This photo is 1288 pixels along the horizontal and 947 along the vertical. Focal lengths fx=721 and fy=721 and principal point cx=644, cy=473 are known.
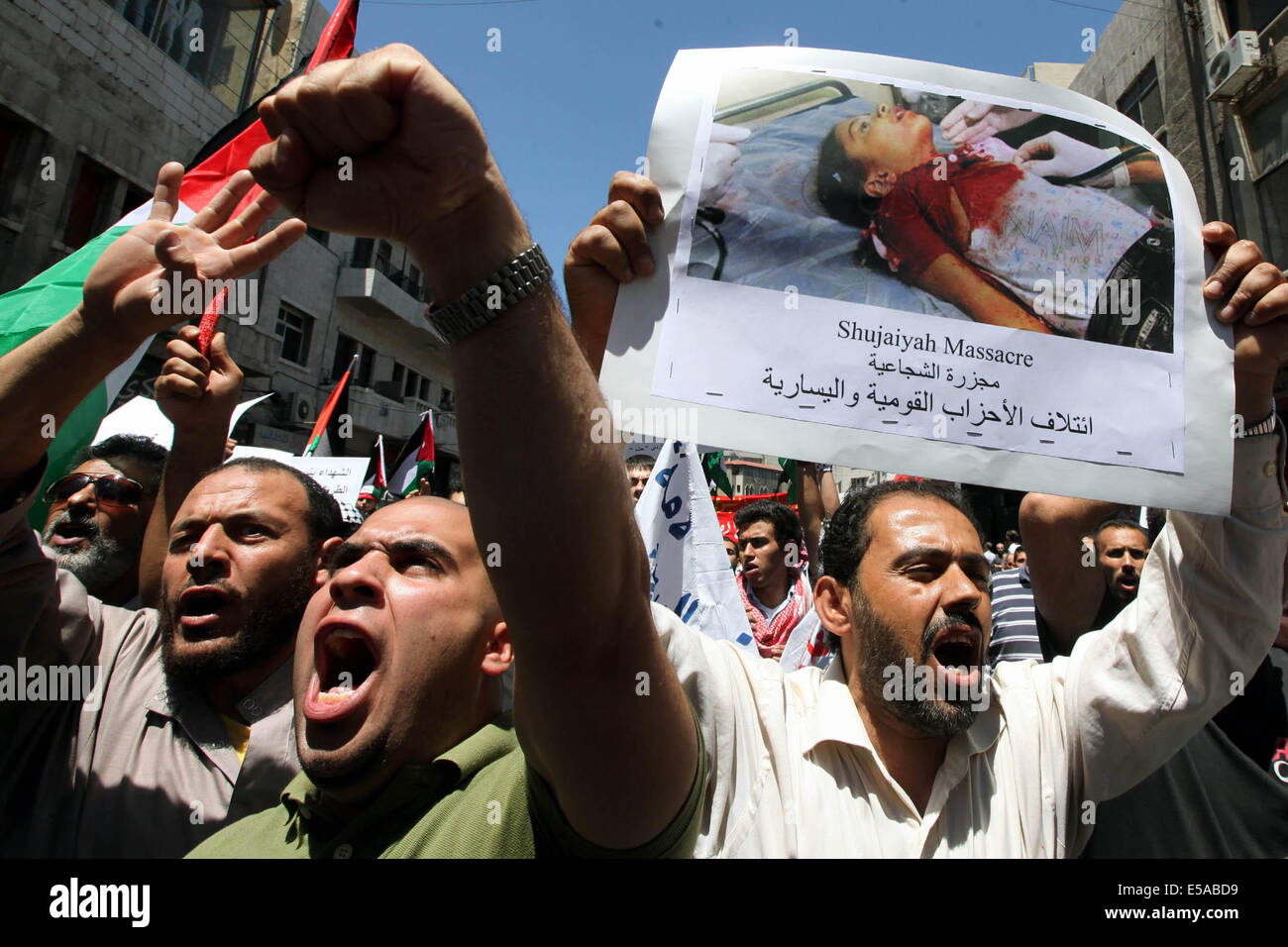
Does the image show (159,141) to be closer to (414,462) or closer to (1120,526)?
(414,462)

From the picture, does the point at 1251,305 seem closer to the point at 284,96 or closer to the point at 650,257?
the point at 650,257

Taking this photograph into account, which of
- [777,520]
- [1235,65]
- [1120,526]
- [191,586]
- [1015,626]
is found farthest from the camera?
[1235,65]

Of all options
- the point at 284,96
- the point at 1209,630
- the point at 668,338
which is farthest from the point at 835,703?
the point at 284,96

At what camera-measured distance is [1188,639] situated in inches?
61.6

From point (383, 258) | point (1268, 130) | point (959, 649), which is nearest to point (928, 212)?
point (959, 649)

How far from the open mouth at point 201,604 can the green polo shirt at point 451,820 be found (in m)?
0.65

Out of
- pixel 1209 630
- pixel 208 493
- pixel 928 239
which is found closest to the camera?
pixel 928 239

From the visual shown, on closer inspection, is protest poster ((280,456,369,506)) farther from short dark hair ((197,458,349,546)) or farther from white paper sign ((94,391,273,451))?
short dark hair ((197,458,349,546))

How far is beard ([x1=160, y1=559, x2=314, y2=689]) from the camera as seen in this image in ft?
6.60

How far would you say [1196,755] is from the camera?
1993 mm

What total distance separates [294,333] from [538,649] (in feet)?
67.7

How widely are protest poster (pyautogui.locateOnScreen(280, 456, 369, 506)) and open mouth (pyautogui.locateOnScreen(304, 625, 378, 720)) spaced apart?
3886 mm
